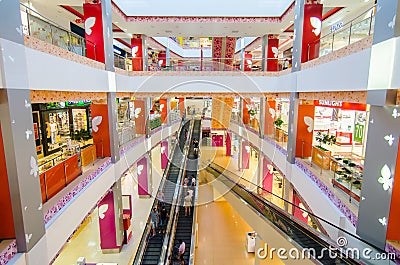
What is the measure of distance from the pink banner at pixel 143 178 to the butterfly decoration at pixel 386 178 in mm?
10887

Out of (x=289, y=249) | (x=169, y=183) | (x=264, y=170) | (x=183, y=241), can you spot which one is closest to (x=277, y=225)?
(x=289, y=249)

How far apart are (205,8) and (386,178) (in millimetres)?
8289

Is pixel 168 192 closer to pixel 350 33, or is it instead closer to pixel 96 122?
pixel 96 122

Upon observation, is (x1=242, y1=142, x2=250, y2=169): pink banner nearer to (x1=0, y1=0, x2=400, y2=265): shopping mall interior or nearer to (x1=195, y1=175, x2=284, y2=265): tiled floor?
(x1=0, y1=0, x2=400, y2=265): shopping mall interior

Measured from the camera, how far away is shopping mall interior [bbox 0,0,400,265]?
3463 millimetres

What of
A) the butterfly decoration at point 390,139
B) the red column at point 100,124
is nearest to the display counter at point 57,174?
the red column at point 100,124

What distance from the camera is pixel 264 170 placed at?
13203 mm

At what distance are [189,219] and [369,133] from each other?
6.20m

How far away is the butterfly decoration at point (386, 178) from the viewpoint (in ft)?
11.1

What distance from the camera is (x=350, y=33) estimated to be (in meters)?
4.90

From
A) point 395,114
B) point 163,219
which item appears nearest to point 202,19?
point 163,219

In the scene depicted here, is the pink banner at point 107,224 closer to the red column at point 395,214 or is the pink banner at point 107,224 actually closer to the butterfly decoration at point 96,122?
the butterfly decoration at point 96,122

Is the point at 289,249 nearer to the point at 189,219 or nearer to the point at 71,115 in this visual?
the point at 189,219

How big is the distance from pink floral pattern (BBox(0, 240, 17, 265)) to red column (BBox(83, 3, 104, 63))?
518 cm
